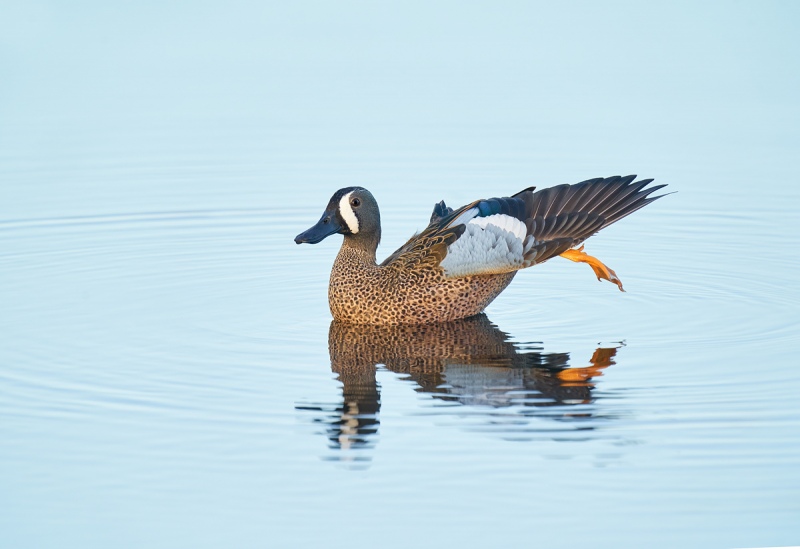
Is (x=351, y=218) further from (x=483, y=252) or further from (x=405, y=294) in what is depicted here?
(x=483, y=252)

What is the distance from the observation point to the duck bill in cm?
1303

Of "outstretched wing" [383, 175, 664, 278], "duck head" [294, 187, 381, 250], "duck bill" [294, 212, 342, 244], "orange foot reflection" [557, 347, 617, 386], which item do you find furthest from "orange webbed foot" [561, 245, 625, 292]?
"duck bill" [294, 212, 342, 244]

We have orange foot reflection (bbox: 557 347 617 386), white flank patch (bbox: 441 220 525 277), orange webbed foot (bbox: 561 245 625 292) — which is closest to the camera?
orange foot reflection (bbox: 557 347 617 386)

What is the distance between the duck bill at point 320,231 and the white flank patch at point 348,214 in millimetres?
102

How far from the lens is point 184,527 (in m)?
7.89

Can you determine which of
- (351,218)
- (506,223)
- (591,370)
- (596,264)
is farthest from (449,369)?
(351,218)

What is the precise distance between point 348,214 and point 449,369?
107 inches

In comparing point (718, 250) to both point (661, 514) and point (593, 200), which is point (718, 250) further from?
point (661, 514)

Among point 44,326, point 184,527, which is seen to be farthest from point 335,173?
point 184,527

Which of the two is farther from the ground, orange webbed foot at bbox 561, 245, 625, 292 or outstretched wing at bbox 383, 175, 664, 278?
outstretched wing at bbox 383, 175, 664, 278

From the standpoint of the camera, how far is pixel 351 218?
13242 millimetres

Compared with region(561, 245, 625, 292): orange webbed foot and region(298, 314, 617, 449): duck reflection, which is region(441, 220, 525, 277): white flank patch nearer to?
region(298, 314, 617, 449): duck reflection

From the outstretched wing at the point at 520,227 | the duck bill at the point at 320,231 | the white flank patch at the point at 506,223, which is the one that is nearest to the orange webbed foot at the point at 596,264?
the outstretched wing at the point at 520,227

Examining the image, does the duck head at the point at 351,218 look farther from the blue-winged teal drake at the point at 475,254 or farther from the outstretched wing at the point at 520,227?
the outstretched wing at the point at 520,227
